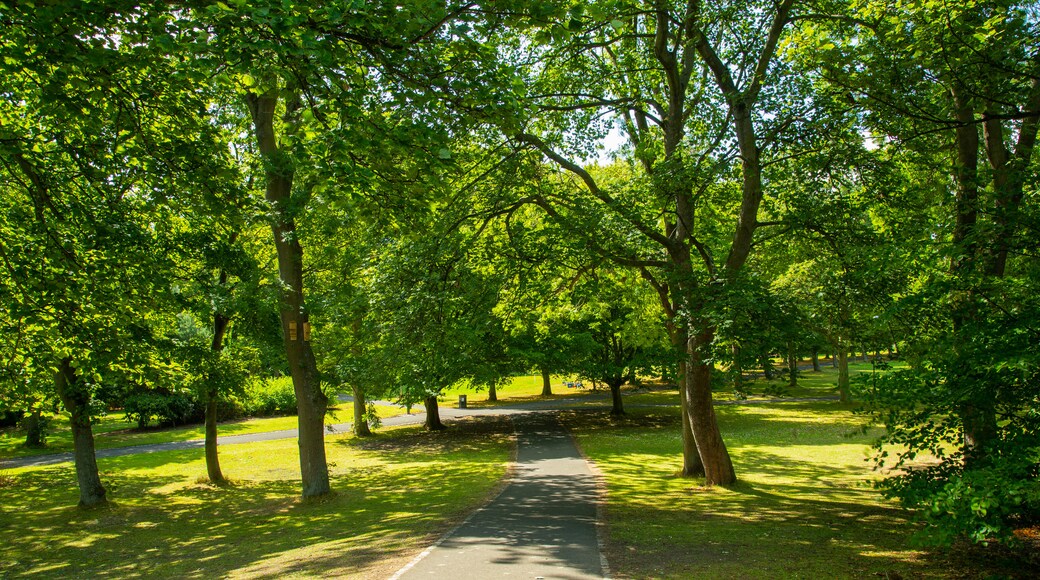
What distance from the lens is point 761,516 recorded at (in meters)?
9.74

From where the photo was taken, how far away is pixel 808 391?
1528 inches

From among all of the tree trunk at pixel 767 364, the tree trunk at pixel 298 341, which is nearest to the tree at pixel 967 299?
the tree trunk at pixel 767 364

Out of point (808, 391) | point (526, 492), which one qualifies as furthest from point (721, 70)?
point (808, 391)

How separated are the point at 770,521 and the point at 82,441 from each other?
48.1 ft

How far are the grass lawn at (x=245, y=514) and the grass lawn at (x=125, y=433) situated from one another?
187 inches

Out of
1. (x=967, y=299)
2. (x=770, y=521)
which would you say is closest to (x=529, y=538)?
(x=770, y=521)

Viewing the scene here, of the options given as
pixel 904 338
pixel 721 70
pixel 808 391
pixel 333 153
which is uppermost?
pixel 721 70

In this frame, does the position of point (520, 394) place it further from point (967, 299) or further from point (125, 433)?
point (967, 299)

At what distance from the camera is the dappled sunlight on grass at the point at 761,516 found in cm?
688

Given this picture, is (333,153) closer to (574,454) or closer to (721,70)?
(721,70)

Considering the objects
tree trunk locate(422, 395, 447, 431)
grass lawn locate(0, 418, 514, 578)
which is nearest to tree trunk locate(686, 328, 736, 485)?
grass lawn locate(0, 418, 514, 578)

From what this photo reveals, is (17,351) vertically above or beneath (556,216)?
beneath

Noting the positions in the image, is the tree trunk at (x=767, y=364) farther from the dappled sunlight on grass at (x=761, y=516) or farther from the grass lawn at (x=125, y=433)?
the grass lawn at (x=125, y=433)

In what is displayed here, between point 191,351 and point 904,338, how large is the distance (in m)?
13.8
